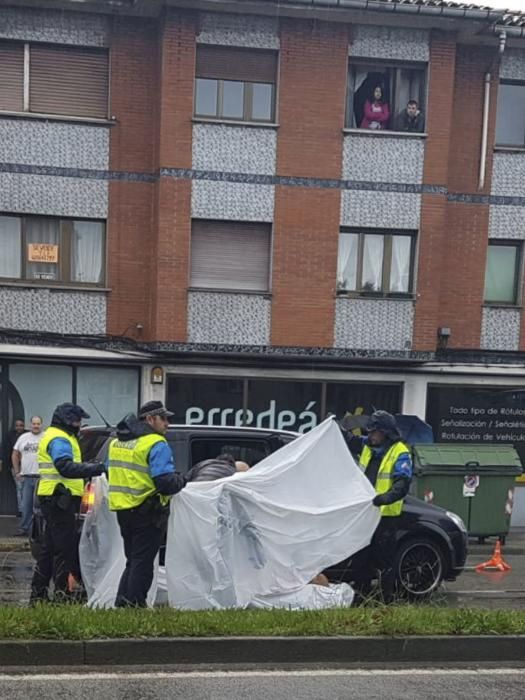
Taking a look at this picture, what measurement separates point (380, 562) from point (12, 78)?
10196 millimetres

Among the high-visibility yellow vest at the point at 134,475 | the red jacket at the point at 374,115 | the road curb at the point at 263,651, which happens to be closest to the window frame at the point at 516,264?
the red jacket at the point at 374,115

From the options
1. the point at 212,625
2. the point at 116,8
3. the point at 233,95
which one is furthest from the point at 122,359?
the point at 212,625

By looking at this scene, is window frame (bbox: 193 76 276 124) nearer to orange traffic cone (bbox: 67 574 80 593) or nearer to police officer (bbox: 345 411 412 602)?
police officer (bbox: 345 411 412 602)

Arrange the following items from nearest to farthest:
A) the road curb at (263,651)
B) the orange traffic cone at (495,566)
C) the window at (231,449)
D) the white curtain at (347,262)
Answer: the road curb at (263,651) < the window at (231,449) < the orange traffic cone at (495,566) < the white curtain at (347,262)

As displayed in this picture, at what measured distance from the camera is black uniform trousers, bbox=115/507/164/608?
223 inches

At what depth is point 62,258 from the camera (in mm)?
12977

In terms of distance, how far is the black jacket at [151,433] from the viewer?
5.48 meters

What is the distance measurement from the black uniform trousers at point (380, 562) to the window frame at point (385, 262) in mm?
6813

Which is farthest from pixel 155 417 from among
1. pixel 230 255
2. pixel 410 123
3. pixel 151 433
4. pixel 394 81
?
pixel 394 81

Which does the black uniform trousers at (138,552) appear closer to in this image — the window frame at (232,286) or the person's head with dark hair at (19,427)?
the person's head with dark hair at (19,427)

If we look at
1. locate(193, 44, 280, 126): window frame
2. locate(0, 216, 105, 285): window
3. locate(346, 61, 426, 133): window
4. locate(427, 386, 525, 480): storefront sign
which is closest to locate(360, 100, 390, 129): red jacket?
locate(346, 61, 426, 133): window

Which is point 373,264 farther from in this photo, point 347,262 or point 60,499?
point 60,499

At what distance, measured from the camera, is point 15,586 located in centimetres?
772

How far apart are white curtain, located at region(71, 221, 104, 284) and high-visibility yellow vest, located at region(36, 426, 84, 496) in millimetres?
7215
